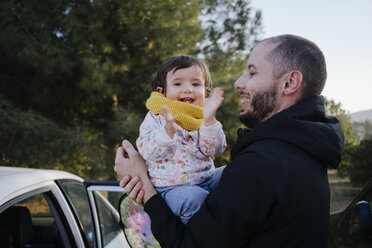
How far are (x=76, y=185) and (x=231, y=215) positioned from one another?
6.30ft

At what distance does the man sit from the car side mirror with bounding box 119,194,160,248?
2.74 ft

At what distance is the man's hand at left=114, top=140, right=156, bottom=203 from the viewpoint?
171 centimetres

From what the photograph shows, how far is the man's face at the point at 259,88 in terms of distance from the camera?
162 cm

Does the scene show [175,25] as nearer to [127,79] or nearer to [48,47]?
[127,79]

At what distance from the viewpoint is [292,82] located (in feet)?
5.23

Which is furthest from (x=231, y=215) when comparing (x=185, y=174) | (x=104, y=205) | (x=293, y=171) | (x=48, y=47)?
(x=48, y=47)

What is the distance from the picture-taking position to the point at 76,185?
2.80 m

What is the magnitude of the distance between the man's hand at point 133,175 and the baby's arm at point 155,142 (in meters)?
0.12

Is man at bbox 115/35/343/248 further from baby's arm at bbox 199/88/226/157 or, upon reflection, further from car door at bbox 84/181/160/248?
car door at bbox 84/181/160/248

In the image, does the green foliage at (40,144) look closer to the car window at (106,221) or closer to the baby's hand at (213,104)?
the car window at (106,221)

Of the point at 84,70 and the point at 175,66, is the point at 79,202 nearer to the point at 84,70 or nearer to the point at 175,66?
the point at 175,66

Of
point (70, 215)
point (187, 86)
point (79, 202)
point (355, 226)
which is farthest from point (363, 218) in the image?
point (79, 202)

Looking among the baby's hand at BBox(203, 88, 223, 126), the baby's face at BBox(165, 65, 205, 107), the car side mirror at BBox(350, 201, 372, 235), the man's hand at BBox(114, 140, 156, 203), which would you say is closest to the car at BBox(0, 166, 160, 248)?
the man's hand at BBox(114, 140, 156, 203)

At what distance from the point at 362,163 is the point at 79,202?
10524 millimetres
